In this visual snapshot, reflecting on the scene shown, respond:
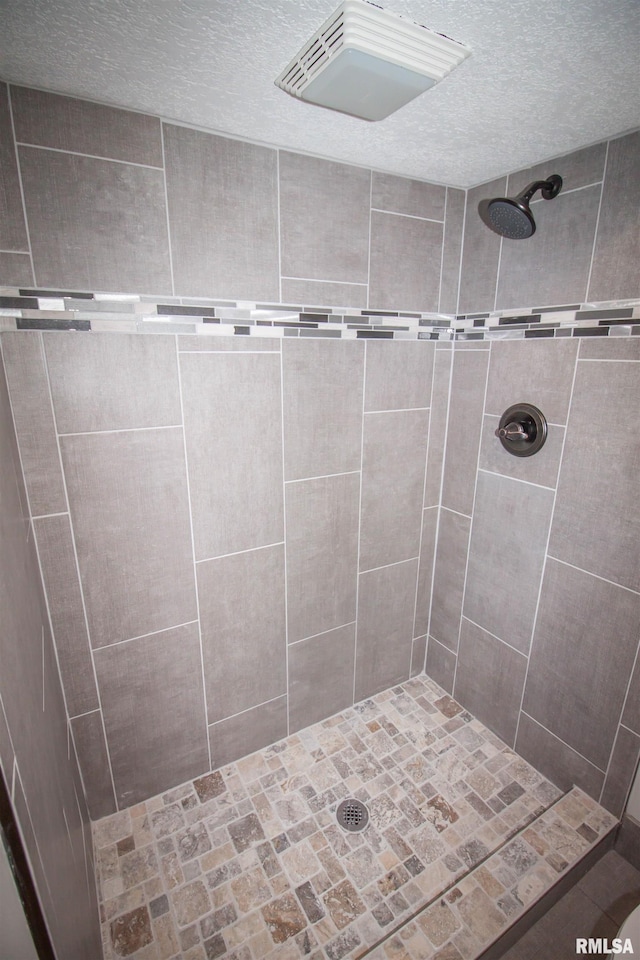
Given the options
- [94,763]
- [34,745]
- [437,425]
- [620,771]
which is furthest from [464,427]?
[94,763]

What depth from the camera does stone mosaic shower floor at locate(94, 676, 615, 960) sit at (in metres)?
1.24

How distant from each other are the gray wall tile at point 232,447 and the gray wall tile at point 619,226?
3.33 ft

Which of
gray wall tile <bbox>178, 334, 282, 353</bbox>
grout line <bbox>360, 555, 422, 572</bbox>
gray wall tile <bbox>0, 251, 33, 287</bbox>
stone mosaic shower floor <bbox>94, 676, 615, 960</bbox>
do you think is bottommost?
stone mosaic shower floor <bbox>94, 676, 615, 960</bbox>

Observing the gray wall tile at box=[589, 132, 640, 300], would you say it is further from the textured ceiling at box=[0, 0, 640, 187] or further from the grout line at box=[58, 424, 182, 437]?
the grout line at box=[58, 424, 182, 437]

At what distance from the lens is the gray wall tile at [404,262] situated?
1574 millimetres

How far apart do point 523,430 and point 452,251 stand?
756mm

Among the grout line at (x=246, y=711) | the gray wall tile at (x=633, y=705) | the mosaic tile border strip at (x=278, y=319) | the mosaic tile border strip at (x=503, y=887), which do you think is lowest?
the mosaic tile border strip at (x=503, y=887)

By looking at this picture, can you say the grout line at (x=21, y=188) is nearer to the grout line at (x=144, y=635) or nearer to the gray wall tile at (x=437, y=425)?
the grout line at (x=144, y=635)

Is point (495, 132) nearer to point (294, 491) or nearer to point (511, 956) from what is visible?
point (294, 491)

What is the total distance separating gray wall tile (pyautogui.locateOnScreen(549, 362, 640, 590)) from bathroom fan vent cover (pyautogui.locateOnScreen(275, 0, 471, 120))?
0.89 m

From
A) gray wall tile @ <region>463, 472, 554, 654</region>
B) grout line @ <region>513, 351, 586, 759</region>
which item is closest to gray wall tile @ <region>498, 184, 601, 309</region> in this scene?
grout line @ <region>513, 351, 586, 759</region>

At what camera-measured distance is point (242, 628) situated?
1632mm

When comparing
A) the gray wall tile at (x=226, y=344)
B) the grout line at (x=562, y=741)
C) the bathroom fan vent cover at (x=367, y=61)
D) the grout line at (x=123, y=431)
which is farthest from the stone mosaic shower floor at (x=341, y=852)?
the bathroom fan vent cover at (x=367, y=61)

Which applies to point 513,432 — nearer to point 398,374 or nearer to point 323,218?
point 398,374
